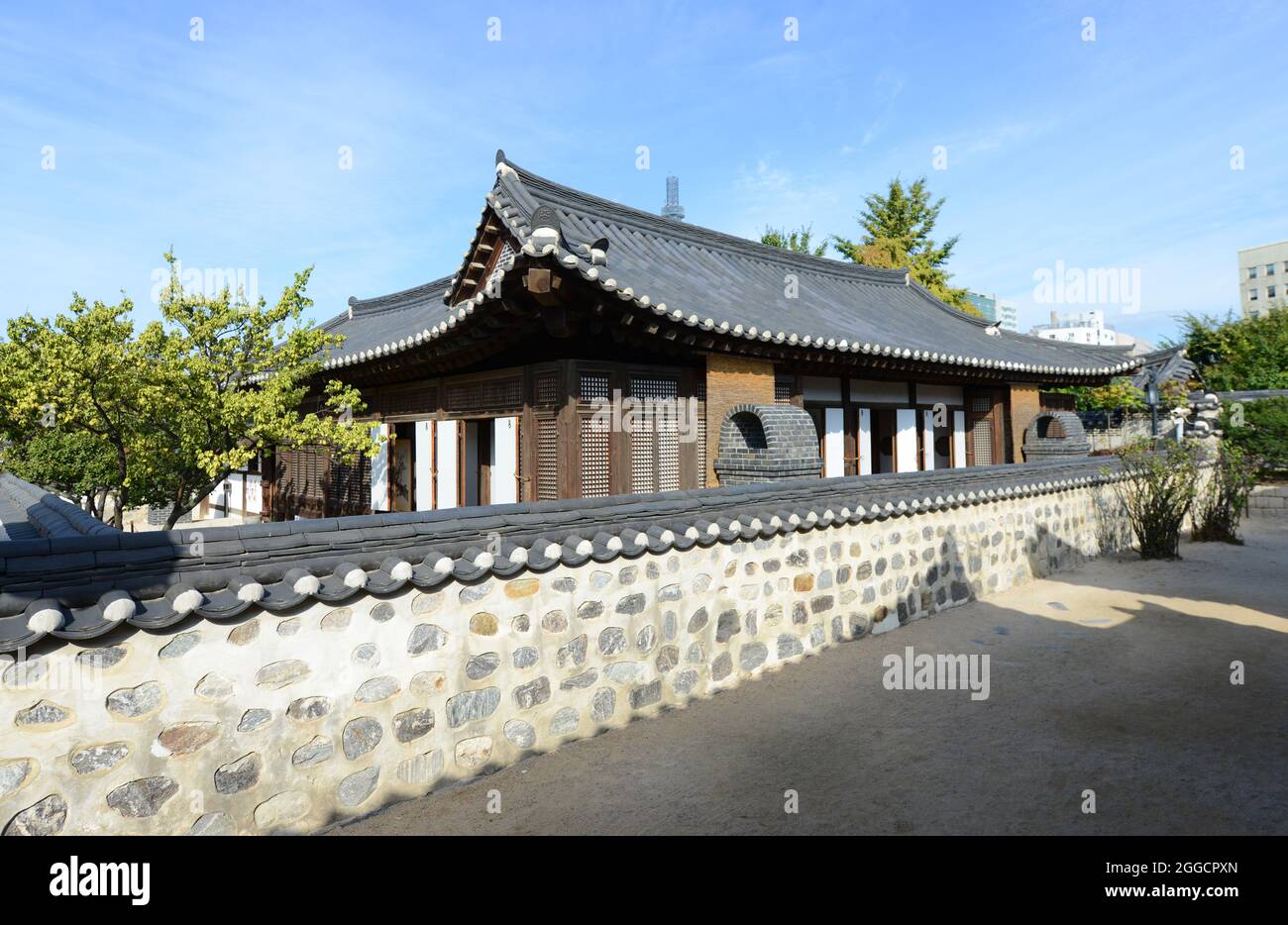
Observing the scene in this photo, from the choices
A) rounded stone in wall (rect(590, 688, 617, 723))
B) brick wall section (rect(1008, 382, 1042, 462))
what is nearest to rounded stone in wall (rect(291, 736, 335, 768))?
rounded stone in wall (rect(590, 688, 617, 723))

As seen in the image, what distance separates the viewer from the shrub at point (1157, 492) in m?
10.8

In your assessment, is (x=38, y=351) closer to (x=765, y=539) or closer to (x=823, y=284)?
(x=765, y=539)

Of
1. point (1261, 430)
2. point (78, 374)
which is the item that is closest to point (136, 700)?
point (78, 374)

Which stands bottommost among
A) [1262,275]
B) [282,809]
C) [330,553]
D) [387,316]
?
[282,809]

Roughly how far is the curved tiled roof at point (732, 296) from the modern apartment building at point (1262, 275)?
5909 cm

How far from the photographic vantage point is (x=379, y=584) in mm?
3732

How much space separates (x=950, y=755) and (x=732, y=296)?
645cm

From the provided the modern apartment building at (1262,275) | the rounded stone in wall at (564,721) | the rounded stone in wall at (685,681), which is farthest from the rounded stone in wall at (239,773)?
the modern apartment building at (1262,275)

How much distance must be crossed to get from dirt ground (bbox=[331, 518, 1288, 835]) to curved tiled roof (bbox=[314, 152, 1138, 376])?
3.49 meters

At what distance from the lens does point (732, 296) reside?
929 cm

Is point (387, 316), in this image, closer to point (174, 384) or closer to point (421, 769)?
point (174, 384)

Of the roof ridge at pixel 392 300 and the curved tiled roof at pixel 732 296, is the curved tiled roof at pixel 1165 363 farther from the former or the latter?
the roof ridge at pixel 392 300

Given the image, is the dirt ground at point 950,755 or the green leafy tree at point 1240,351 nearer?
the dirt ground at point 950,755
